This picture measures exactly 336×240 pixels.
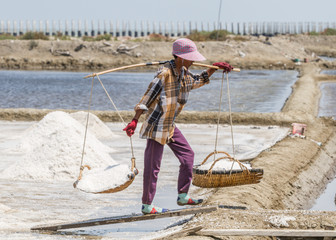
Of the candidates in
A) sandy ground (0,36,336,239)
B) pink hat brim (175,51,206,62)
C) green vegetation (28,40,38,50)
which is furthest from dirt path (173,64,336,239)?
green vegetation (28,40,38,50)

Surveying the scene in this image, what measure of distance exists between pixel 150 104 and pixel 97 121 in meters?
5.70

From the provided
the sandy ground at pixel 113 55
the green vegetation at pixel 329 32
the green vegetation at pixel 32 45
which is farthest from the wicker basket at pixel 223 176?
the green vegetation at pixel 329 32

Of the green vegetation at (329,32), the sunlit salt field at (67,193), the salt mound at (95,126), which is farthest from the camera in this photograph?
the green vegetation at (329,32)

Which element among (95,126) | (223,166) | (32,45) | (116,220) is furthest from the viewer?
(32,45)

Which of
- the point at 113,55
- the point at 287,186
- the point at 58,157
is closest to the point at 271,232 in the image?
the point at 287,186

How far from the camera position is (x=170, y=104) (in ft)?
13.2

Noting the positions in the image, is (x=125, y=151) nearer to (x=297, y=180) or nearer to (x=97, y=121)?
(x=97, y=121)

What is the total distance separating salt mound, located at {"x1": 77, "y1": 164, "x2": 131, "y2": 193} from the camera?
4.28m

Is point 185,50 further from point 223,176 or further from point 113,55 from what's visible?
point 113,55

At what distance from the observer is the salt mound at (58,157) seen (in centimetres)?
630

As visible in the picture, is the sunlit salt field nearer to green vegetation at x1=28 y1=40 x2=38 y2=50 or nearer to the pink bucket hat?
the pink bucket hat

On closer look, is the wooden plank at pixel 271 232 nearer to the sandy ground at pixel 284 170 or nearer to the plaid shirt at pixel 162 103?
the sandy ground at pixel 284 170

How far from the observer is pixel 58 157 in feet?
21.1

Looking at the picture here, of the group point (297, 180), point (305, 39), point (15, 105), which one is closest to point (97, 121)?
point (297, 180)
